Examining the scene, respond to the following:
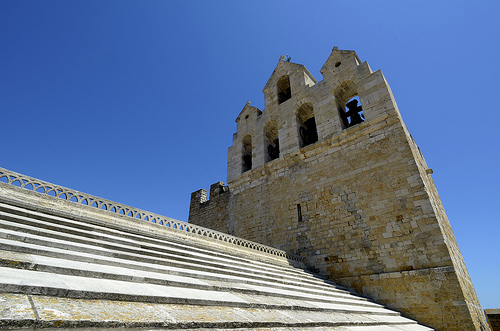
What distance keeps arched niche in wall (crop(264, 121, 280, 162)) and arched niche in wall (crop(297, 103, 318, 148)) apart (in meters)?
1.41

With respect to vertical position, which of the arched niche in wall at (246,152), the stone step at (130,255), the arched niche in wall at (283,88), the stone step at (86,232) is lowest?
the stone step at (130,255)

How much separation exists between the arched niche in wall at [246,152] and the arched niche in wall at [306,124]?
2.99 metres

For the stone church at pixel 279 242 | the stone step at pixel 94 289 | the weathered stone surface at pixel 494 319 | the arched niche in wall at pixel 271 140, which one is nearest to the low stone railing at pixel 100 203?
the stone church at pixel 279 242

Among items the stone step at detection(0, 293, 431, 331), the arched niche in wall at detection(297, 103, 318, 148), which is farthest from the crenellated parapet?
the stone step at detection(0, 293, 431, 331)

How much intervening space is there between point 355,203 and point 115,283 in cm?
786

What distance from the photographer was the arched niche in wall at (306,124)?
12125mm

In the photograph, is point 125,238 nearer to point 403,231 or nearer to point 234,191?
point 403,231

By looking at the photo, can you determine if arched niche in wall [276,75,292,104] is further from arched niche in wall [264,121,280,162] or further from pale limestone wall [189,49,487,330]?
arched niche in wall [264,121,280,162]

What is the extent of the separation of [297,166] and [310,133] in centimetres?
273

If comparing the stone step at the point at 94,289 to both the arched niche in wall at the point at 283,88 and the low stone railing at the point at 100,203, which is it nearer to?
the low stone railing at the point at 100,203

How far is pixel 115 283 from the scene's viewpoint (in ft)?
7.98

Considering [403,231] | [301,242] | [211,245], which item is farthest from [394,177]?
[211,245]

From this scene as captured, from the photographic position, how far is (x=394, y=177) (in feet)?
26.7

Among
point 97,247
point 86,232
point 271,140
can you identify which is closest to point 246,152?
point 271,140
